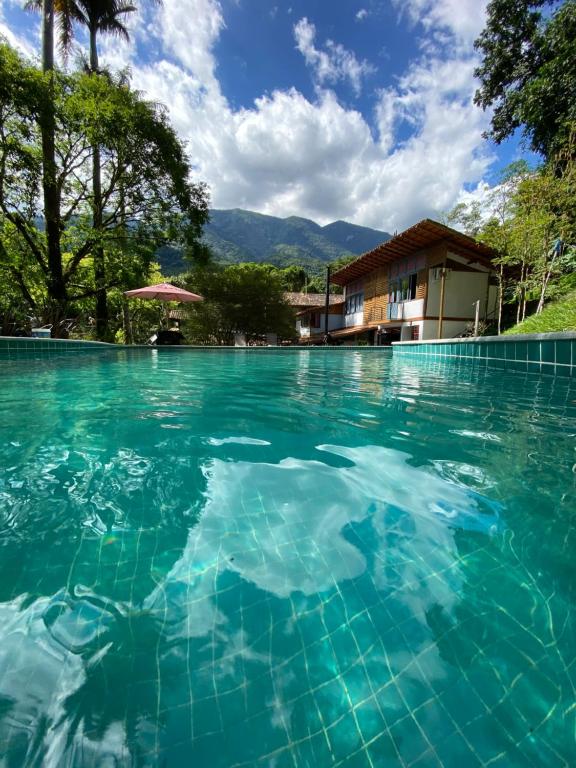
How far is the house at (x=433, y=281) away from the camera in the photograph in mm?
14641

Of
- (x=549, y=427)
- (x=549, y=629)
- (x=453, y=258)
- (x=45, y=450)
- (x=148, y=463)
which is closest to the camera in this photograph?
(x=549, y=629)

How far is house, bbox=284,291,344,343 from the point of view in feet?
89.7

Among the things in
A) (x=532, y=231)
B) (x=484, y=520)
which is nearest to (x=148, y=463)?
(x=484, y=520)

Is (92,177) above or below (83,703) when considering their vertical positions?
above

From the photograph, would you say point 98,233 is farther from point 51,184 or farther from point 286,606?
point 286,606

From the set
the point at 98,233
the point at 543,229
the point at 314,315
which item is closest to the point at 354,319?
the point at 314,315

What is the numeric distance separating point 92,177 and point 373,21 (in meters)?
13.8

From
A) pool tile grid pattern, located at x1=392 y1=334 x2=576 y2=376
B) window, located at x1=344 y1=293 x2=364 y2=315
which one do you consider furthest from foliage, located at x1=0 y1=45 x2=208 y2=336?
window, located at x1=344 y1=293 x2=364 y2=315

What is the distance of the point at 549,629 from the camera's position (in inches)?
35.3

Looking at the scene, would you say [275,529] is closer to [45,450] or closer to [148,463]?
[148,463]

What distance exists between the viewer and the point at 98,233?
35.1 feet

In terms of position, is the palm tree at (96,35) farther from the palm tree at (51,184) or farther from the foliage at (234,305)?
the foliage at (234,305)

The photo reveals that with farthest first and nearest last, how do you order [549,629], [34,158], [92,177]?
[92,177] → [34,158] → [549,629]

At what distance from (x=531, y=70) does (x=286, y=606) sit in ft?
58.9
